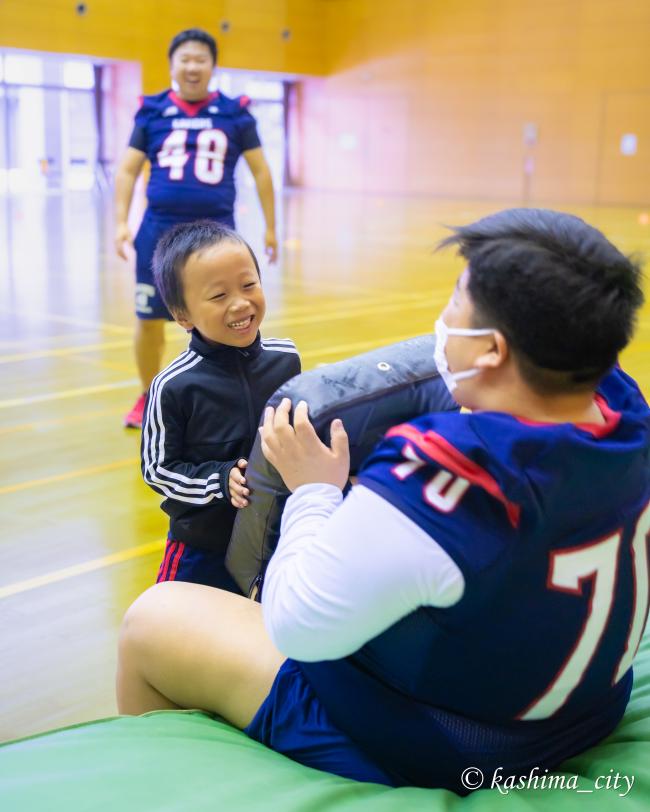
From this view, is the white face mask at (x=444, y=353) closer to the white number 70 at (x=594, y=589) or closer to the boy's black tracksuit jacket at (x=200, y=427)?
the white number 70 at (x=594, y=589)

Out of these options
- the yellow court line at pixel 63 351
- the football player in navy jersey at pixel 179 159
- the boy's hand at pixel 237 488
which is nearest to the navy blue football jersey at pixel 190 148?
the football player in navy jersey at pixel 179 159

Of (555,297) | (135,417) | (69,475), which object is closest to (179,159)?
(135,417)

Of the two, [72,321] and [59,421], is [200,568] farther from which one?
[72,321]

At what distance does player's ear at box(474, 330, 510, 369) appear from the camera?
1.28m

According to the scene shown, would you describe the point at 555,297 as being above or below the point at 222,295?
above

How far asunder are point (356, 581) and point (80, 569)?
216cm

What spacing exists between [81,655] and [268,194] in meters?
3.23

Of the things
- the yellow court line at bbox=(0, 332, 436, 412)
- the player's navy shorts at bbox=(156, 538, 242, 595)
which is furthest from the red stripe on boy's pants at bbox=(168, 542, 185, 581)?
the yellow court line at bbox=(0, 332, 436, 412)

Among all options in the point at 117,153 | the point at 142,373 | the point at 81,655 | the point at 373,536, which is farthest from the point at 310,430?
the point at 117,153

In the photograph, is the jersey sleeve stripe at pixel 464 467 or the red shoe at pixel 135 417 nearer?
the jersey sleeve stripe at pixel 464 467

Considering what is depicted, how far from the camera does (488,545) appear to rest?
1213 mm

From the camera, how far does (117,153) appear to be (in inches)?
1004

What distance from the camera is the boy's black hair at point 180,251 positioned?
2.30 metres

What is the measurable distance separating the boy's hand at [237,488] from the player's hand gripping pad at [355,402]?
0.07 ft
